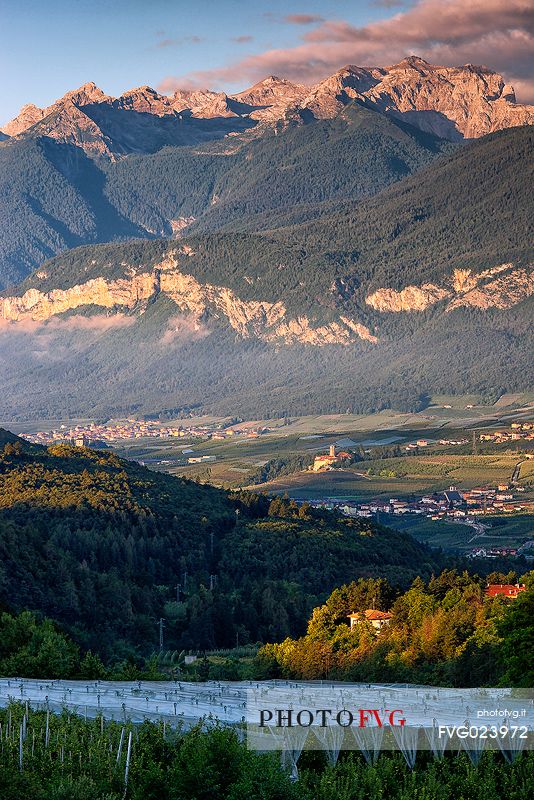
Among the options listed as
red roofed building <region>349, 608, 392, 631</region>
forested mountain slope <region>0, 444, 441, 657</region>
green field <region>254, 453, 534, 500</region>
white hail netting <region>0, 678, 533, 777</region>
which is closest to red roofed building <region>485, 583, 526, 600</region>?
→ red roofed building <region>349, 608, 392, 631</region>

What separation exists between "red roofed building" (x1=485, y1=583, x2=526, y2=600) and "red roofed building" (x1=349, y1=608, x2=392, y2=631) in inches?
197

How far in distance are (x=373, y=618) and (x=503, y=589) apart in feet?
24.4

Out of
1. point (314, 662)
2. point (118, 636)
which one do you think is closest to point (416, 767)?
point (314, 662)

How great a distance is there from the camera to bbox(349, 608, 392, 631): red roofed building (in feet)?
255

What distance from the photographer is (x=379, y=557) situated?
4409 inches

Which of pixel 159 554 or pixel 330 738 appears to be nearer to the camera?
pixel 330 738

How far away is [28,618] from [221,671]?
306 inches

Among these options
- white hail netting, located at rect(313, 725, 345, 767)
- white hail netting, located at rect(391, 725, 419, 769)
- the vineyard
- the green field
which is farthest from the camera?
the green field

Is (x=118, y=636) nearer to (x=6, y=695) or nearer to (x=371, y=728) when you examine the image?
(x=6, y=695)

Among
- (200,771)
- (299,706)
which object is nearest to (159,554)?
(299,706)

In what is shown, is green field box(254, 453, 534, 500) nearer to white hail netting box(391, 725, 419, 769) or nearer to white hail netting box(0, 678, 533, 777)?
white hail netting box(0, 678, 533, 777)

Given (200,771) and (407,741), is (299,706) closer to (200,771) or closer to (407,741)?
(407,741)

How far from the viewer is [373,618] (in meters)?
78.6

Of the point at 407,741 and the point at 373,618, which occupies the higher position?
the point at 407,741
